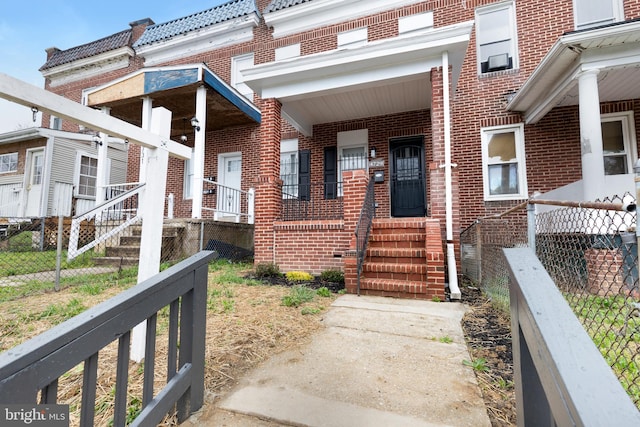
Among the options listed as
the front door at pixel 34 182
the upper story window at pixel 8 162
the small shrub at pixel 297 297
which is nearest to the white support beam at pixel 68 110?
the small shrub at pixel 297 297

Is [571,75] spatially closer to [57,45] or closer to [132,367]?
[132,367]

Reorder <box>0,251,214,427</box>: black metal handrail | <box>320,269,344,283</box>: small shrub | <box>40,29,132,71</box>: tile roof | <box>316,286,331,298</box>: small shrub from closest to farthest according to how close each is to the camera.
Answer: <box>0,251,214,427</box>: black metal handrail < <box>316,286,331,298</box>: small shrub < <box>320,269,344,283</box>: small shrub < <box>40,29,132,71</box>: tile roof

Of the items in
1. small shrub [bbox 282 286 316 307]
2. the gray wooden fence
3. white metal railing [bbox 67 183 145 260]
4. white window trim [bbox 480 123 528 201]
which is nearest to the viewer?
the gray wooden fence

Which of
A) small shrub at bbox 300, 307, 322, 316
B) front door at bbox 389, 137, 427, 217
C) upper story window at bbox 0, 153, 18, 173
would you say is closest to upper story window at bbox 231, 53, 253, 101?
front door at bbox 389, 137, 427, 217

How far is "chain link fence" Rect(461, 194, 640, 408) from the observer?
6.19 ft

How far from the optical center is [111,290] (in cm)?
450

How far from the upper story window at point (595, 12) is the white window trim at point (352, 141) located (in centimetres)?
553

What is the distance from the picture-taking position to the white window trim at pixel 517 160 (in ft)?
24.3

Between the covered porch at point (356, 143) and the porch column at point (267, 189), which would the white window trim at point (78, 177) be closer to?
the covered porch at point (356, 143)

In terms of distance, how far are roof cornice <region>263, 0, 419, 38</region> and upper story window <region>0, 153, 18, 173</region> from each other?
11.8 metres

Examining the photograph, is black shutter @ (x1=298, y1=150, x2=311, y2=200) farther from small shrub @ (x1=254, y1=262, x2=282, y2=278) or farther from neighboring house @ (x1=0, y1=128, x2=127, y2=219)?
neighboring house @ (x1=0, y1=128, x2=127, y2=219)

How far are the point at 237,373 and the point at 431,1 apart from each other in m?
10.1

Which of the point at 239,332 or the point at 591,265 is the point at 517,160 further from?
the point at 239,332

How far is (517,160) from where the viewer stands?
7.50 meters
